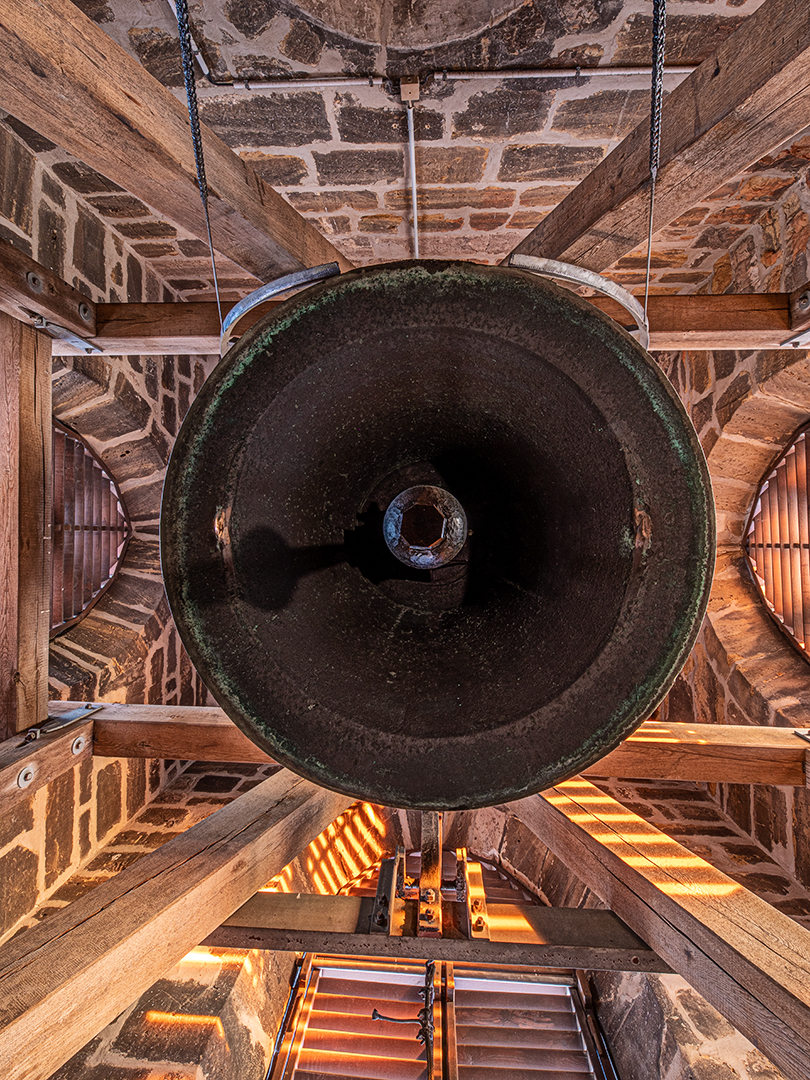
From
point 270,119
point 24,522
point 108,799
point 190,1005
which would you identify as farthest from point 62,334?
point 190,1005

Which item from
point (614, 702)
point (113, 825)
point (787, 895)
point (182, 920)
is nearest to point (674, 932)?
point (614, 702)

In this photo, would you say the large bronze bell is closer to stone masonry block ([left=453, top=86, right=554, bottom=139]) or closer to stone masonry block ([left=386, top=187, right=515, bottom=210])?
stone masonry block ([left=453, top=86, right=554, bottom=139])

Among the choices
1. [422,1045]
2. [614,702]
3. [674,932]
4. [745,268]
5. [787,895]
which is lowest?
[422,1045]

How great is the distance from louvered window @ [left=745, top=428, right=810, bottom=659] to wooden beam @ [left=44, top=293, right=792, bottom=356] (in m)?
1.49

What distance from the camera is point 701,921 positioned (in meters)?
1.09

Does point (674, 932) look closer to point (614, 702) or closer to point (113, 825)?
point (614, 702)

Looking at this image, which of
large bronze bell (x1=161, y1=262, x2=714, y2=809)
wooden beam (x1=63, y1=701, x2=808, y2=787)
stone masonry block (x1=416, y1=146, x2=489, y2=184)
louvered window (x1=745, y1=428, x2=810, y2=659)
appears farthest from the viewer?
louvered window (x1=745, y1=428, x2=810, y2=659)

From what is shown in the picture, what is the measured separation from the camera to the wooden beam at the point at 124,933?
800 millimetres

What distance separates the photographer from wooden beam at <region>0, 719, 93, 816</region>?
1367mm

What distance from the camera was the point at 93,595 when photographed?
3.20 metres

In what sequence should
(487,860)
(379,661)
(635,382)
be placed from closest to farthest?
(635,382), (379,661), (487,860)

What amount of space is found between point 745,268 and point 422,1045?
3.76 metres

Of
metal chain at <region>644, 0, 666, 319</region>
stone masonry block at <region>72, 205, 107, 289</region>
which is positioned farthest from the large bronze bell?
stone masonry block at <region>72, 205, 107, 289</region>

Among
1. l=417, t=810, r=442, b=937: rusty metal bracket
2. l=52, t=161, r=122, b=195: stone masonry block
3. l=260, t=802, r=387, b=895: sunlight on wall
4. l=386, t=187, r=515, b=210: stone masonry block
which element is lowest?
l=260, t=802, r=387, b=895: sunlight on wall
